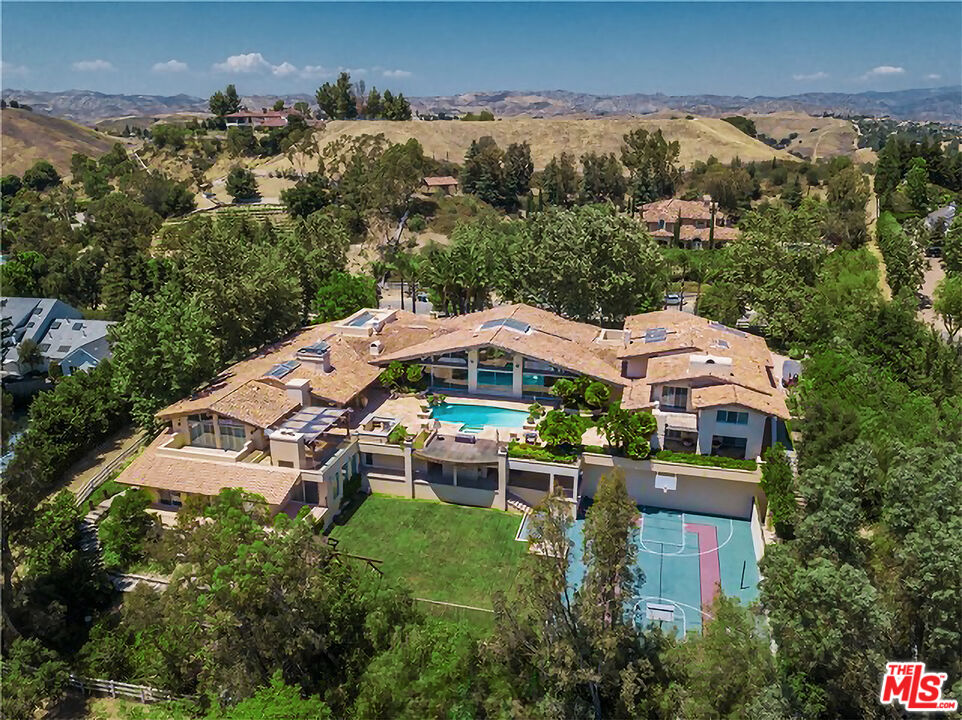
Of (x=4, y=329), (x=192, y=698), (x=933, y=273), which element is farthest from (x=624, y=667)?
(x=933, y=273)

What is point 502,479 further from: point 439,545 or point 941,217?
point 941,217

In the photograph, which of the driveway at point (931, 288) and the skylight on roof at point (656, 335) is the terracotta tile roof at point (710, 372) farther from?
the driveway at point (931, 288)

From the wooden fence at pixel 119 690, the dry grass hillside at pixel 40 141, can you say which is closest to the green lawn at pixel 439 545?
the wooden fence at pixel 119 690

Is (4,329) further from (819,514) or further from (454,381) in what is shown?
(819,514)

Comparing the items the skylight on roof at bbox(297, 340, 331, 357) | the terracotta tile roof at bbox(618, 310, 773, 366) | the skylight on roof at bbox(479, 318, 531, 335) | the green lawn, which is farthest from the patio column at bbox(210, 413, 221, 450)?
the terracotta tile roof at bbox(618, 310, 773, 366)

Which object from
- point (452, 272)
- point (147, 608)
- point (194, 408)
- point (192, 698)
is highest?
point (452, 272)
